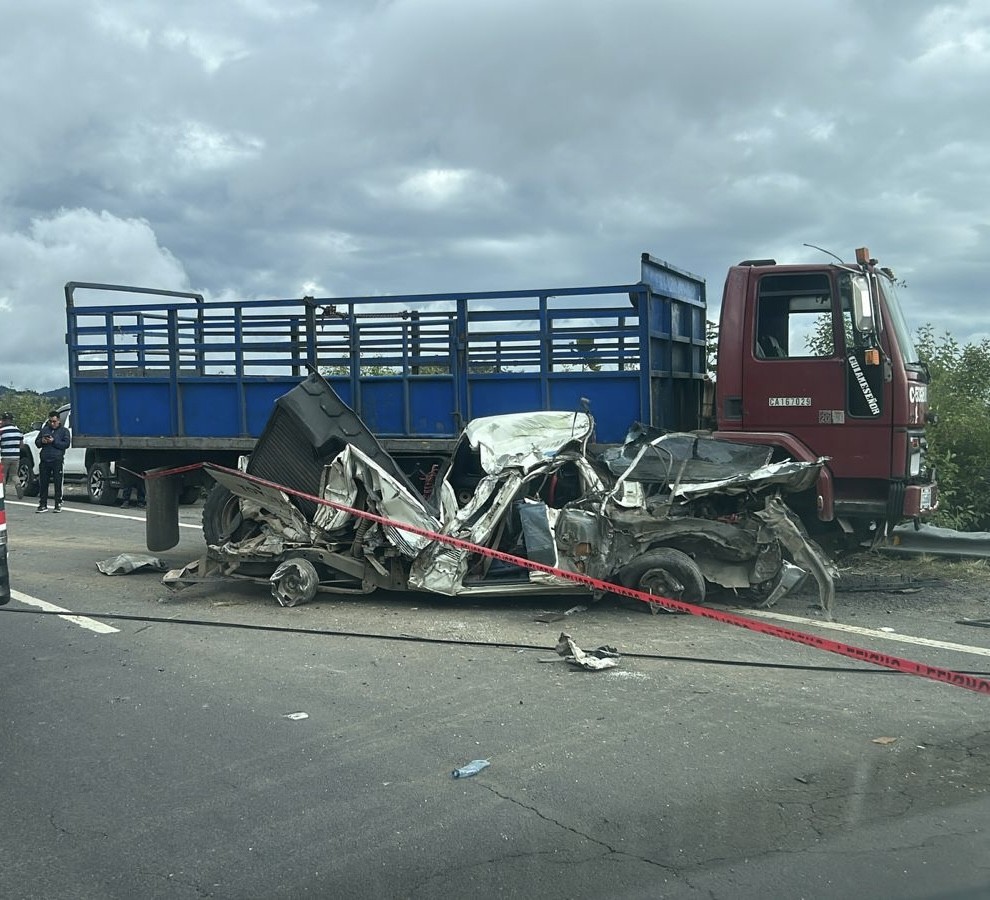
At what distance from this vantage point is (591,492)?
7516 millimetres

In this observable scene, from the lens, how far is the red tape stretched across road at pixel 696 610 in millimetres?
4266

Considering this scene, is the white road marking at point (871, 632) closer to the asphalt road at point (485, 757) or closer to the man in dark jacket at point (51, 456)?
the asphalt road at point (485, 757)

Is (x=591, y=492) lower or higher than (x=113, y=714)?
higher

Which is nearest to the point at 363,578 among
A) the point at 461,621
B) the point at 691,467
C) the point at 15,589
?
the point at 461,621

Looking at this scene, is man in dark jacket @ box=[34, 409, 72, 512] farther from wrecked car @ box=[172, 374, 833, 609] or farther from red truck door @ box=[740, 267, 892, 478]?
red truck door @ box=[740, 267, 892, 478]

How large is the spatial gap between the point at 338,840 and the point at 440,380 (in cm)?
573

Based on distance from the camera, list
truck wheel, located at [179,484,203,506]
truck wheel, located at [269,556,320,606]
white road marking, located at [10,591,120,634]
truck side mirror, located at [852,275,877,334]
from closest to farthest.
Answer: white road marking, located at [10,591,120,634]
truck side mirror, located at [852,275,877,334]
truck wheel, located at [269,556,320,606]
truck wheel, located at [179,484,203,506]

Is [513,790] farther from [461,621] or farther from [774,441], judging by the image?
[774,441]

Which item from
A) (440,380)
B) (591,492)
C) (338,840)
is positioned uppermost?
(440,380)

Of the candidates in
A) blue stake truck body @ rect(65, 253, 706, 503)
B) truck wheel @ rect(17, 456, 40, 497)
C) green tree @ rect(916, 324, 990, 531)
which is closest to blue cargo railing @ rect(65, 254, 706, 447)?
blue stake truck body @ rect(65, 253, 706, 503)

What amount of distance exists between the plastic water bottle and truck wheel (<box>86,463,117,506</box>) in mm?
12090

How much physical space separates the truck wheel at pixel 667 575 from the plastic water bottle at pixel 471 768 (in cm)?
314

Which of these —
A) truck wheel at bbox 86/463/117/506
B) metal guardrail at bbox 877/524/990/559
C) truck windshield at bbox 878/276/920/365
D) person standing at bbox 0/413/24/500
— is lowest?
metal guardrail at bbox 877/524/990/559

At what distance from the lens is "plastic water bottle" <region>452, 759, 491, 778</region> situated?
4.21 m
